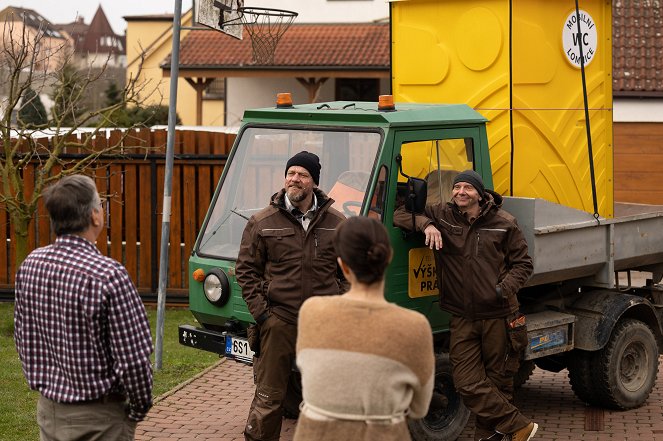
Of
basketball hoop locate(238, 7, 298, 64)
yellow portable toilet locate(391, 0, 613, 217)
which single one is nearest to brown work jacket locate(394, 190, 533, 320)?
yellow portable toilet locate(391, 0, 613, 217)

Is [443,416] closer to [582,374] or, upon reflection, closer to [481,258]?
[481,258]

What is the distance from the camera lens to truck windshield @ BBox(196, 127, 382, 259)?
7.83 metres

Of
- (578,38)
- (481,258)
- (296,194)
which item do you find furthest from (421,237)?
(578,38)

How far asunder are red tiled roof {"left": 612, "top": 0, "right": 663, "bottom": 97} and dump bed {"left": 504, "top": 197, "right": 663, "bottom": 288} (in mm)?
10550

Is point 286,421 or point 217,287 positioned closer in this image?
point 217,287

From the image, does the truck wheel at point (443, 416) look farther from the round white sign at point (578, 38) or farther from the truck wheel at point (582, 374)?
the round white sign at point (578, 38)

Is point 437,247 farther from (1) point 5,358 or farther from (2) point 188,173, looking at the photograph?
(2) point 188,173

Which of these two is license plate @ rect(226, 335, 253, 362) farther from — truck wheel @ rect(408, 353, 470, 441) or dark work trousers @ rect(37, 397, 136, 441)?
dark work trousers @ rect(37, 397, 136, 441)

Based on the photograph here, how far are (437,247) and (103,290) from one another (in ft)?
10.5

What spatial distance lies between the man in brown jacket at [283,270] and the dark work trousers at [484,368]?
96 cm

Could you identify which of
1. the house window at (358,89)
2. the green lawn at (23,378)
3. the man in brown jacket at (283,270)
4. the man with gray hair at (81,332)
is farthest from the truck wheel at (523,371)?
the house window at (358,89)

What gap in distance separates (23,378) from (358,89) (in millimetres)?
24027

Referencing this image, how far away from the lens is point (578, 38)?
9.02m

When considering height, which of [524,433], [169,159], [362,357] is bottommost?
[524,433]
